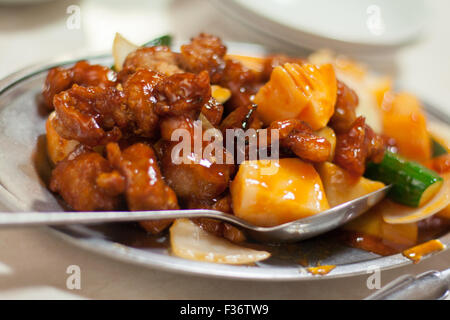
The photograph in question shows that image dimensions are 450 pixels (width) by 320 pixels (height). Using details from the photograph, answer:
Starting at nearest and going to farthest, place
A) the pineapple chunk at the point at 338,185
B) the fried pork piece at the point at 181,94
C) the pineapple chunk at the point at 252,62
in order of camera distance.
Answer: the fried pork piece at the point at 181,94, the pineapple chunk at the point at 338,185, the pineapple chunk at the point at 252,62

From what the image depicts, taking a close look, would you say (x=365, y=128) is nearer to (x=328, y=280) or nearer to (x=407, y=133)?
(x=407, y=133)

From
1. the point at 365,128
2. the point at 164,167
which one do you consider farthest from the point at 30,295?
the point at 365,128

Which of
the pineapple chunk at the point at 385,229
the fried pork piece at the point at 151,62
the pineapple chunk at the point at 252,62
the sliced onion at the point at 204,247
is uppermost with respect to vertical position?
the fried pork piece at the point at 151,62

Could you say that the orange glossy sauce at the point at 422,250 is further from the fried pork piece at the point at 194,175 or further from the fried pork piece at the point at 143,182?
the fried pork piece at the point at 143,182

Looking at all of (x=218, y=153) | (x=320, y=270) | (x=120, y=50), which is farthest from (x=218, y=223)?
(x=120, y=50)

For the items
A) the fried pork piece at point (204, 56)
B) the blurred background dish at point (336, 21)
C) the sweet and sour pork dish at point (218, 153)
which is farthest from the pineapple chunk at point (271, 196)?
the blurred background dish at point (336, 21)

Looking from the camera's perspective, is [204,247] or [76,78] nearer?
[204,247]

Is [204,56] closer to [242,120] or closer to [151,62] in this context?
[151,62]
